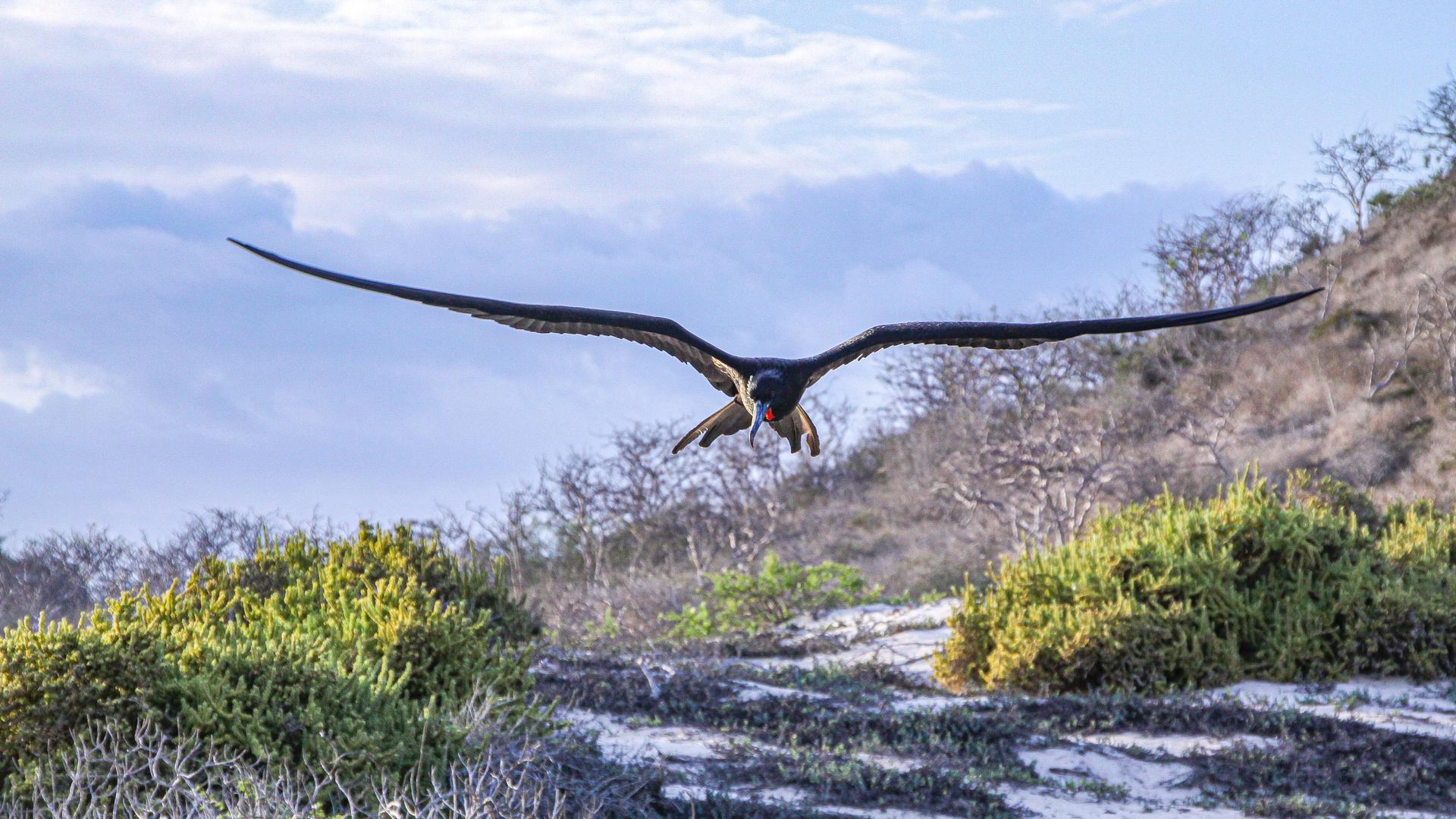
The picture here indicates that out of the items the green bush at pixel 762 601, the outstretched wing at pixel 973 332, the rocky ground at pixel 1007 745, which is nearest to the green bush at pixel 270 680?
the rocky ground at pixel 1007 745

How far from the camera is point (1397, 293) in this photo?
21812mm

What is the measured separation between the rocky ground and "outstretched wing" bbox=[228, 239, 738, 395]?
191 centimetres

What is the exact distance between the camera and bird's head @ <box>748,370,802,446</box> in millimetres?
5148

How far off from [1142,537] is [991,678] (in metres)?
1.61

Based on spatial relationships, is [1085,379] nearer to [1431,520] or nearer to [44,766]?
[1431,520]

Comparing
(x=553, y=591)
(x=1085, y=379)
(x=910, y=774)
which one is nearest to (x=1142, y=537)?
(x=910, y=774)

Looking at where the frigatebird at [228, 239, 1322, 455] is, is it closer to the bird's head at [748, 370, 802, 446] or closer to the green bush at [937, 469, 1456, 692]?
the bird's head at [748, 370, 802, 446]

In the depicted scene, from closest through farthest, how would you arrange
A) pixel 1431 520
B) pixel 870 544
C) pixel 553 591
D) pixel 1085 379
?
pixel 1431 520
pixel 553 591
pixel 870 544
pixel 1085 379

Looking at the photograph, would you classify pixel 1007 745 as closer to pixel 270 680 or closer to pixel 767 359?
pixel 767 359

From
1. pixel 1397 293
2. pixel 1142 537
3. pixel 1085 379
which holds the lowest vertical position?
pixel 1142 537

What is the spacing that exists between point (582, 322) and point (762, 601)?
284 inches

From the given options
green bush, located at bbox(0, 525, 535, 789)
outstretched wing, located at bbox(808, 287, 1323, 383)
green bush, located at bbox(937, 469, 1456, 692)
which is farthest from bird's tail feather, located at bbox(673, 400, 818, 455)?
green bush, located at bbox(937, 469, 1456, 692)

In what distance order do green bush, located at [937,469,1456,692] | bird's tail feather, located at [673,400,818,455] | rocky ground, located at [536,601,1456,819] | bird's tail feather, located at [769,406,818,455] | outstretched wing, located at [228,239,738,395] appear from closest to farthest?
outstretched wing, located at [228,239,738,395] → bird's tail feather, located at [769,406,818,455] → bird's tail feather, located at [673,400,818,455] → rocky ground, located at [536,601,1456,819] → green bush, located at [937,469,1456,692]

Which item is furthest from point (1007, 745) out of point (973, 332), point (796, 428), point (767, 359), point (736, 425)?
point (767, 359)
